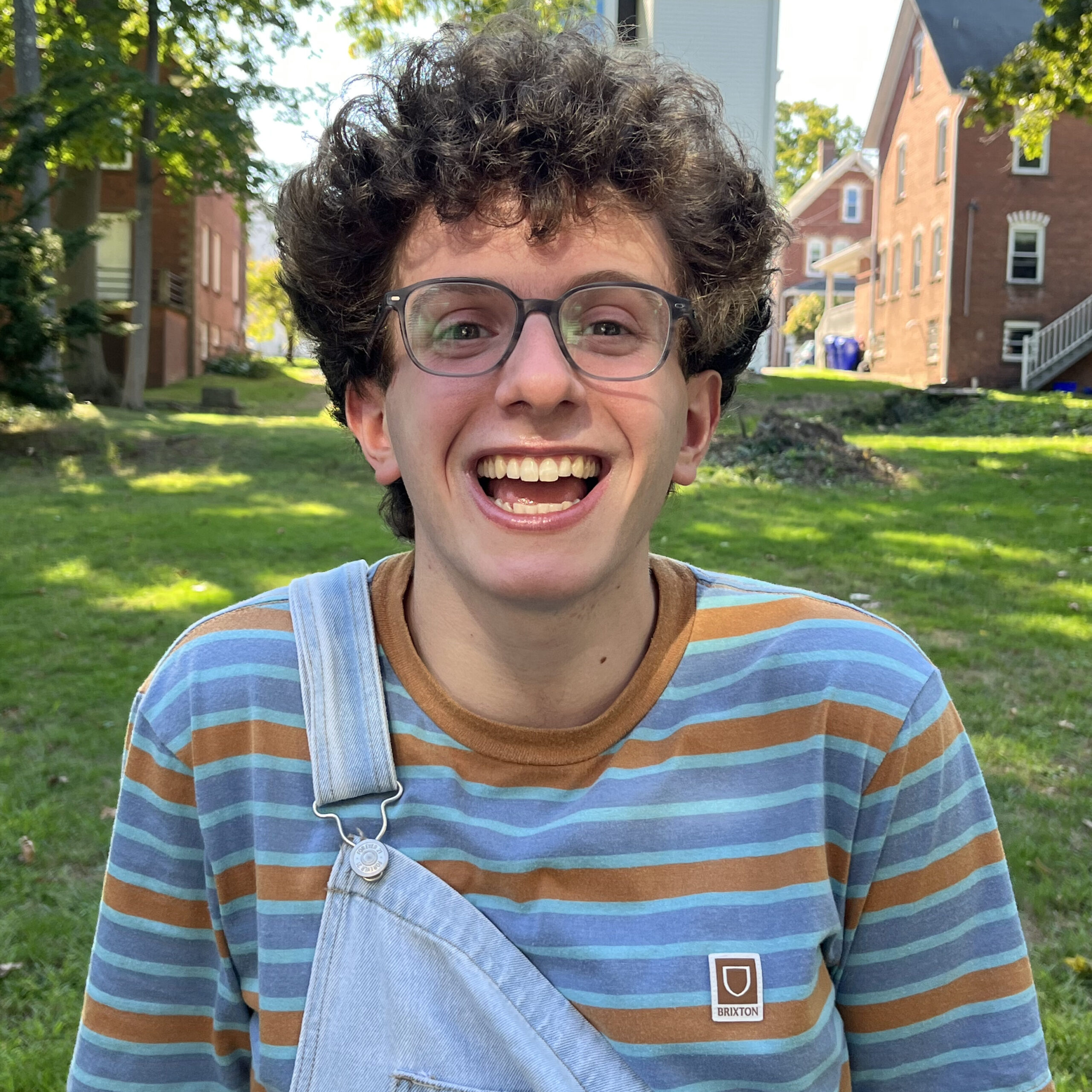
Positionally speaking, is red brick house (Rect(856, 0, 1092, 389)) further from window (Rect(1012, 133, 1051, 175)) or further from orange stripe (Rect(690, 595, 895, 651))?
orange stripe (Rect(690, 595, 895, 651))

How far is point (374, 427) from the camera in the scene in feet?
6.41

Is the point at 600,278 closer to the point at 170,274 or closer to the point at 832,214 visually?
the point at 170,274

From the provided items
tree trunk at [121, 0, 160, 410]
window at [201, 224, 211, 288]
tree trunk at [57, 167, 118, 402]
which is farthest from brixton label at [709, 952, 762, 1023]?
window at [201, 224, 211, 288]

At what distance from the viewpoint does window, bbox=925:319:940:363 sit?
102ft

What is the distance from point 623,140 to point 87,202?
19.9 metres

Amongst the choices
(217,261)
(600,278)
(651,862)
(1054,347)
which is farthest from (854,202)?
(651,862)

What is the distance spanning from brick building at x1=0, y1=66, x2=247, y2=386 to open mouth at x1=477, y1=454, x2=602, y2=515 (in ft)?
81.7

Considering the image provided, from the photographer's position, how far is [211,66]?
19266 millimetres

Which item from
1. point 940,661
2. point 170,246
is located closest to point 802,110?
point 170,246

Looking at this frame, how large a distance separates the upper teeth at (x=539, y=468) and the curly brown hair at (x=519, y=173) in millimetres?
307

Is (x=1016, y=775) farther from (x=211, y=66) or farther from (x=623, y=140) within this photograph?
(x=211, y=66)

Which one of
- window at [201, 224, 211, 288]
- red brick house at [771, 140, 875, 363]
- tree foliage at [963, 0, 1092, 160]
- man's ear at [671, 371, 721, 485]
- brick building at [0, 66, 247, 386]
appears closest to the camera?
man's ear at [671, 371, 721, 485]

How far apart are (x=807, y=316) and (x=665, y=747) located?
174 feet

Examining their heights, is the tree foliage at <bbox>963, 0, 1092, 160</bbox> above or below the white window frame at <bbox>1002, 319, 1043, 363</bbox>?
above
